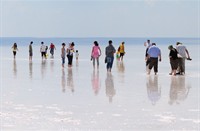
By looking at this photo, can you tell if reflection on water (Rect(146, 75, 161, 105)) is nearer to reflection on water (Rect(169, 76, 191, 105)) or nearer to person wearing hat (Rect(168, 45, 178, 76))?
reflection on water (Rect(169, 76, 191, 105))

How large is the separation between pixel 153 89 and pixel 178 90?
2.70 ft

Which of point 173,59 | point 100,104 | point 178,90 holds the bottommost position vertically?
point 100,104

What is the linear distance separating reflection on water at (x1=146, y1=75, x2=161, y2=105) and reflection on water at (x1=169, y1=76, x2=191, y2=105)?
405 mm

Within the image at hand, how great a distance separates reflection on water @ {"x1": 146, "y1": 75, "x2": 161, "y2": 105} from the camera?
44.3 feet

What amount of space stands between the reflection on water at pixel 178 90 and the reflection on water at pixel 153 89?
1.33 ft

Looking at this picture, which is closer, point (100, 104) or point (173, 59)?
point (100, 104)

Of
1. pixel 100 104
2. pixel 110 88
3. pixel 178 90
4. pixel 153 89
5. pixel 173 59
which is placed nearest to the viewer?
pixel 100 104

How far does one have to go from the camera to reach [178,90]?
15.4m

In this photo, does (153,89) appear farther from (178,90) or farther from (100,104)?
(100,104)

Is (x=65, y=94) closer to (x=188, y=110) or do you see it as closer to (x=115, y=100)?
(x=115, y=100)

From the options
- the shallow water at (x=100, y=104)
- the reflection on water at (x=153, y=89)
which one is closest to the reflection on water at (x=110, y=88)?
the shallow water at (x=100, y=104)

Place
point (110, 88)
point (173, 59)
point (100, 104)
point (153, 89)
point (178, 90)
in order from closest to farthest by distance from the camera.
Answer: point (100, 104), point (178, 90), point (153, 89), point (110, 88), point (173, 59)

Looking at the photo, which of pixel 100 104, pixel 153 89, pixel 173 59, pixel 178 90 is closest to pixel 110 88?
pixel 153 89

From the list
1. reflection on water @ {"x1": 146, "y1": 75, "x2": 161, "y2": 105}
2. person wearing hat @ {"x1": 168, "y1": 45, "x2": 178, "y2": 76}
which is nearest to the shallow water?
reflection on water @ {"x1": 146, "y1": 75, "x2": 161, "y2": 105}
